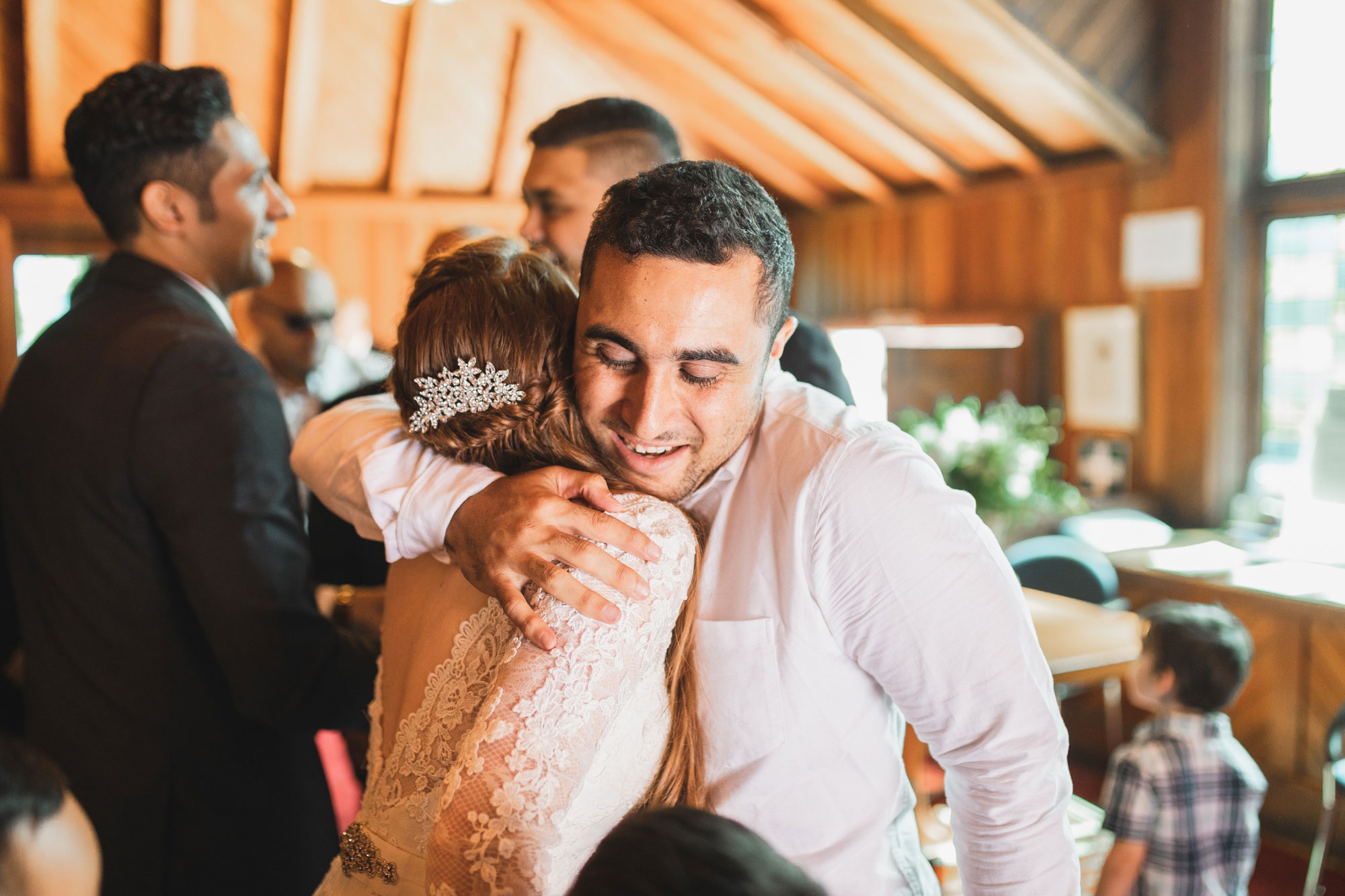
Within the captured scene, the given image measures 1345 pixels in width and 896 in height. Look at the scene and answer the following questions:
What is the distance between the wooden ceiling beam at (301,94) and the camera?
22.8 ft

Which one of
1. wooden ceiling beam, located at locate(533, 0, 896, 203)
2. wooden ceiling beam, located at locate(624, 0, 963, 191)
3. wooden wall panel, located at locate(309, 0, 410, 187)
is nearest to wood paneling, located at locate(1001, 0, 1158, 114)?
wooden ceiling beam, located at locate(624, 0, 963, 191)

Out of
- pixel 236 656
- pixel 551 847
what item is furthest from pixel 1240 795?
pixel 236 656

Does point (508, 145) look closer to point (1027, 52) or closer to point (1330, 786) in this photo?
point (1027, 52)

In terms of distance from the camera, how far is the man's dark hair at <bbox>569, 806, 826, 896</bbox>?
708 mm

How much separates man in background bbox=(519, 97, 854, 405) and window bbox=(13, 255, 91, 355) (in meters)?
6.45

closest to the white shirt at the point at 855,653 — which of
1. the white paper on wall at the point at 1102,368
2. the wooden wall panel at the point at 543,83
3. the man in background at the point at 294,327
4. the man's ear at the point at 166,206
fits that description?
the man's ear at the point at 166,206

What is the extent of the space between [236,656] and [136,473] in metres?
0.35

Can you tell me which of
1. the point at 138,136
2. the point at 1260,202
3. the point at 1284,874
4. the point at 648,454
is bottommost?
the point at 1284,874

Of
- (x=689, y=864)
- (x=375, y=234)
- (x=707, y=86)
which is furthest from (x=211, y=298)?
(x=375, y=234)

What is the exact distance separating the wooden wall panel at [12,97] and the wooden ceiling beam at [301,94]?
165 centimetres

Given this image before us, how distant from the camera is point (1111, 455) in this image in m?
5.66

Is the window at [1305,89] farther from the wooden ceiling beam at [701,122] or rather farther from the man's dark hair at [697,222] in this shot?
the man's dark hair at [697,222]

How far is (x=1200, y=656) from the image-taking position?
267cm

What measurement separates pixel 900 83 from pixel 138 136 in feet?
15.7
